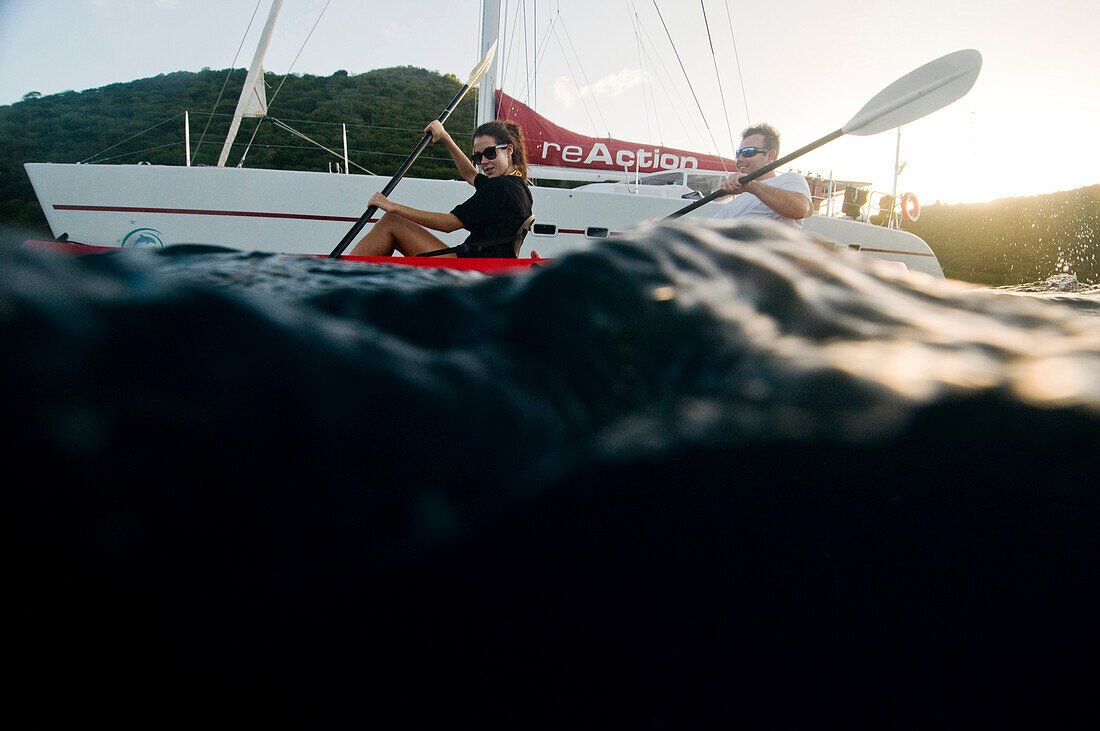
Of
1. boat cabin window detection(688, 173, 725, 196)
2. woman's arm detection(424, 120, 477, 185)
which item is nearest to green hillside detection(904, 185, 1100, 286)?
boat cabin window detection(688, 173, 725, 196)

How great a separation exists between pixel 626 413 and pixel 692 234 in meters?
0.20

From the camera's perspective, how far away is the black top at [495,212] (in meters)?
2.46

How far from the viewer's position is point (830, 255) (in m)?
0.48

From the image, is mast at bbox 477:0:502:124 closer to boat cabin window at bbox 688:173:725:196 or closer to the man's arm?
boat cabin window at bbox 688:173:725:196

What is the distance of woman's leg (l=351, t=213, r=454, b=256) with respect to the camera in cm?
261

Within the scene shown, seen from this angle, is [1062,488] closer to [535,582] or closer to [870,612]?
[870,612]

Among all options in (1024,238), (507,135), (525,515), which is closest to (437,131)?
(507,135)

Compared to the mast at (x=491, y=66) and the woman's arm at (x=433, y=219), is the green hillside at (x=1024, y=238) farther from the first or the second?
the woman's arm at (x=433, y=219)

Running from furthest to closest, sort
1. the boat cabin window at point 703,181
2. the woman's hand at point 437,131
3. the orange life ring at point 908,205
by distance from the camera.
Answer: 1. the orange life ring at point 908,205
2. the boat cabin window at point 703,181
3. the woman's hand at point 437,131

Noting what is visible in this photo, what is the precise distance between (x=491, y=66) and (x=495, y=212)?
2.37m

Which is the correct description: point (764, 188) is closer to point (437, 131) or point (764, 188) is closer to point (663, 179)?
point (437, 131)

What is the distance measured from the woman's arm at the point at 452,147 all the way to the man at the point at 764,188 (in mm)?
1350

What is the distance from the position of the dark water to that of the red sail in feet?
16.2

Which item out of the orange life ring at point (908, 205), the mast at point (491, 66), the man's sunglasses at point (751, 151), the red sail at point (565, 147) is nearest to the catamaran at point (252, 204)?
the man's sunglasses at point (751, 151)
